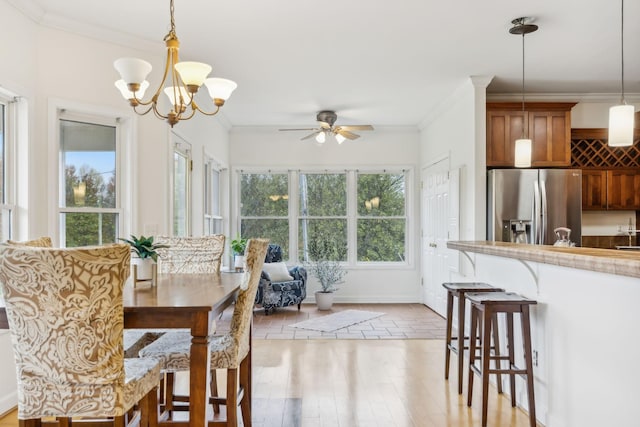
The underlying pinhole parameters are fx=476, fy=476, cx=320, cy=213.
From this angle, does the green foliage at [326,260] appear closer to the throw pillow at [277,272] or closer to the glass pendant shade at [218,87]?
the throw pillow at [277,272]

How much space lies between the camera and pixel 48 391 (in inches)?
70.0

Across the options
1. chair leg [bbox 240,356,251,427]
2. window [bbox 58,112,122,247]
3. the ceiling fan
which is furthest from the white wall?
chair leg [bbox 240,356,251,427]

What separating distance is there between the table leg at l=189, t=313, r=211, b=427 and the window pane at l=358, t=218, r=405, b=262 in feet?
18.6

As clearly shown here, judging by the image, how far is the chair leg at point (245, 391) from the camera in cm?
269

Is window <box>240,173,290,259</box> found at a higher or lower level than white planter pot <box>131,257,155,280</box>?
higher

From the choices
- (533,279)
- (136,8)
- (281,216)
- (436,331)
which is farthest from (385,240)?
(136,8)

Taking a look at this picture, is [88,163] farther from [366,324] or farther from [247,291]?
[366,324]

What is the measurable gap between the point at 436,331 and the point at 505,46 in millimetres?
3079

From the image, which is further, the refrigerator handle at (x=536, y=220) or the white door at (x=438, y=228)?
the white door at (x=438, y=228)

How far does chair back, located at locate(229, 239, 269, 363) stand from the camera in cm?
239

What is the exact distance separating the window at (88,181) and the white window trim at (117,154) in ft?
0.06

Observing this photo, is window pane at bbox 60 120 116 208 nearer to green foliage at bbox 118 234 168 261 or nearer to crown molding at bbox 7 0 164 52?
crown molding at bbox 7 0 164 52

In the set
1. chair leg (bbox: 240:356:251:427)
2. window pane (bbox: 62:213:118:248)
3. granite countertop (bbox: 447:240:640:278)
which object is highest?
window pane (bbox: 62:213:118:248)

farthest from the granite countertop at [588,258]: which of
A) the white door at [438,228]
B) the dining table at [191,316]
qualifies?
the white door at [438,228]
